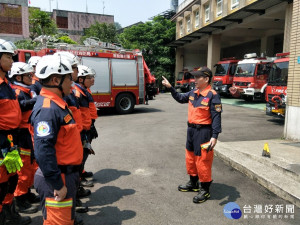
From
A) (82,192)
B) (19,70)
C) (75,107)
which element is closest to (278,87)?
(82,192)

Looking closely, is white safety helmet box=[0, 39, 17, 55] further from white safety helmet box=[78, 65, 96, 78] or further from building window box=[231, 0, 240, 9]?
building window box=[231, 0, 240, 9]

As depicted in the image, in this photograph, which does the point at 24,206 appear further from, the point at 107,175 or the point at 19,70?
the point at 19,70

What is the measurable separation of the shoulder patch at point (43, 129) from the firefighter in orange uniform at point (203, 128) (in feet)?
7.38

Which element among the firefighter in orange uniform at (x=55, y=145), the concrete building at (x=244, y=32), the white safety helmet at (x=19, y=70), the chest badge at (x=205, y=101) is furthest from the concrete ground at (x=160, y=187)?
the white safety helmet at (x=19, y=70)

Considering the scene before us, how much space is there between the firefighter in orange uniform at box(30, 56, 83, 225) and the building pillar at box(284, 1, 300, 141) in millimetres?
6374

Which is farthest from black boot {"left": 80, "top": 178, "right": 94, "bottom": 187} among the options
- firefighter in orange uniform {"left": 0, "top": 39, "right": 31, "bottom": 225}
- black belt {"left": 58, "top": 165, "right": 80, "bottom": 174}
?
black belt {"left": 58, "top": 165, "right": 80, "bottom": 174}

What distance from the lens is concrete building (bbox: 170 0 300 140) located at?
6.91 m

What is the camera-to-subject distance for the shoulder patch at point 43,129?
2080 millimetres

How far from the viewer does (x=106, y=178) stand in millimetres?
4668

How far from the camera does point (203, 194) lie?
12.4 ft

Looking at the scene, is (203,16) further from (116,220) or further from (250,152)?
(116,220)

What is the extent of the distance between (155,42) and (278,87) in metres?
22.0

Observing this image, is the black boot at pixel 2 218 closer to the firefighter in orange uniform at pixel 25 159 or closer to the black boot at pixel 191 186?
the firefighter in orange uniform at pixel 25 159

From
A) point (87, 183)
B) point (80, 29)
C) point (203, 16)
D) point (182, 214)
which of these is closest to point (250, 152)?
point (182, 214)
